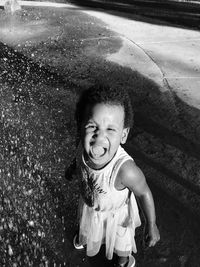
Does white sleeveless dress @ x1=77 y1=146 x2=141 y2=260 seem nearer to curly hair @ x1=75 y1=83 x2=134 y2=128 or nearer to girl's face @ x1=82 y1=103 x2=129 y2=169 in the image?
girl's face @ x1=82 y1=103 x2=129 y2=169

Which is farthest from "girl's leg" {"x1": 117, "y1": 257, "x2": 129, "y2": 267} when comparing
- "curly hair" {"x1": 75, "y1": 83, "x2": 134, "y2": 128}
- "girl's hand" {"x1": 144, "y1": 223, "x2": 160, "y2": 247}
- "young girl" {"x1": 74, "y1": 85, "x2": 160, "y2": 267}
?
"curly hair" {"x1": 75, "y1": 83, "x2": 134, "y2": 128}

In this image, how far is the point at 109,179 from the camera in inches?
81.0

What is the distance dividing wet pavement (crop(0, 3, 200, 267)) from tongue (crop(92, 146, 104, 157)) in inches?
38.5

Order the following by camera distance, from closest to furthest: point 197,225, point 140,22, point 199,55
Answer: point 197,225
point 199,55
point 140,22

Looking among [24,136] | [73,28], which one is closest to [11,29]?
[73,28]

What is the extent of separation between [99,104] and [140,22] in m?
6.65

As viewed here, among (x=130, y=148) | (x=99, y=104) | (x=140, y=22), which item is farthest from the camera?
(x=140, y=22)

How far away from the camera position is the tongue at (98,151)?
6.43 ft

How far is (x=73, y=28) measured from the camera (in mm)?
7570

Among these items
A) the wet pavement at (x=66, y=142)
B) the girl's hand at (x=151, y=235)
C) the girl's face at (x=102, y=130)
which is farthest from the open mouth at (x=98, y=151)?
the wet pavement at (x=66, y=142)

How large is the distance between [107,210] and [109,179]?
0.80 feet

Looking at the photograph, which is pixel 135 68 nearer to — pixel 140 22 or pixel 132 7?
pixel 140 22

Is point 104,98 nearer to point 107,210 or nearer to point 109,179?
point 109,179

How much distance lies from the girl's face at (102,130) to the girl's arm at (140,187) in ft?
0.41
